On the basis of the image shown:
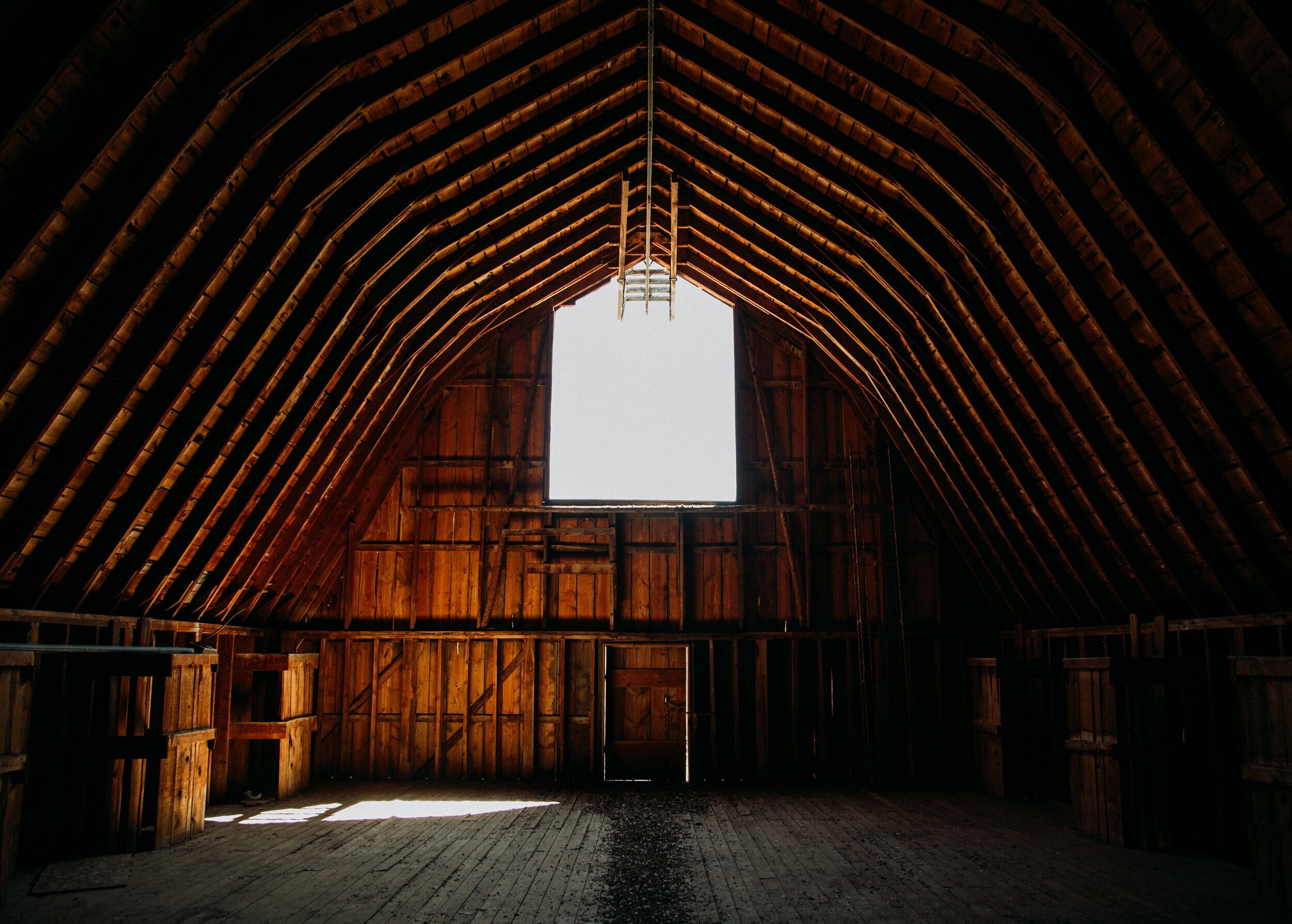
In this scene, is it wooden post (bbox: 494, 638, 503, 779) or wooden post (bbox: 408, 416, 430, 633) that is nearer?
wooden post (bbox: 494, 638, 503, 779)

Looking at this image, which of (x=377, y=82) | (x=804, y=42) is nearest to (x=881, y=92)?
A: (x=804, y=42)

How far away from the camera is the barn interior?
18.0ft

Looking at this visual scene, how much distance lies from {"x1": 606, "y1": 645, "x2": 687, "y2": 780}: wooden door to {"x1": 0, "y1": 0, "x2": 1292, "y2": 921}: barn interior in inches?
2.6

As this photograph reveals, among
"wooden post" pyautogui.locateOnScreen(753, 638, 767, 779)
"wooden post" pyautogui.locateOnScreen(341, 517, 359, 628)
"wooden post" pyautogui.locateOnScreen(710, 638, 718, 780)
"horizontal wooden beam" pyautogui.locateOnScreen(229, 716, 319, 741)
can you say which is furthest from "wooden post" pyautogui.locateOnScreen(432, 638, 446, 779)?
"wooden post" pyautogui.locateOnScreen(753, 638, 767, 779)

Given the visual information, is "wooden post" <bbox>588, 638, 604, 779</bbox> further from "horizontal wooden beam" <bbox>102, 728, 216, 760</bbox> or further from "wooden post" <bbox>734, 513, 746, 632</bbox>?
"horizontal wooden beam" <bbox>102, 728, 216, 760</bbox>

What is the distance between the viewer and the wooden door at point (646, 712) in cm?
1188

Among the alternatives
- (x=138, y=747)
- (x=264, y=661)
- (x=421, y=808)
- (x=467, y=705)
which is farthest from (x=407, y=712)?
(x=138, y=747)

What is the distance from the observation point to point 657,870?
7.00 metres

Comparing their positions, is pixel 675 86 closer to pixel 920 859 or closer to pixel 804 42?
pixel 804 42

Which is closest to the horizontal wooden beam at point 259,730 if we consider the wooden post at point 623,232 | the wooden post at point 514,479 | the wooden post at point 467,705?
the wooden post at point 467,705

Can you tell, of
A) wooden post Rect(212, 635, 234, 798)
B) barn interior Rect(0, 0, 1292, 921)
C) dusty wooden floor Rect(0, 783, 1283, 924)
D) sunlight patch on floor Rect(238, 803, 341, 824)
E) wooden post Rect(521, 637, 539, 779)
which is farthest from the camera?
wooden post Rect(521, 637, 539, 779)

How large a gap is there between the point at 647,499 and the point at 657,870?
6.13 meters

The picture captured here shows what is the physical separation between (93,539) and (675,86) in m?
6.37

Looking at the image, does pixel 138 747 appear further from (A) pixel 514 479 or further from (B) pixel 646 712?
(B) pixel 646 712
